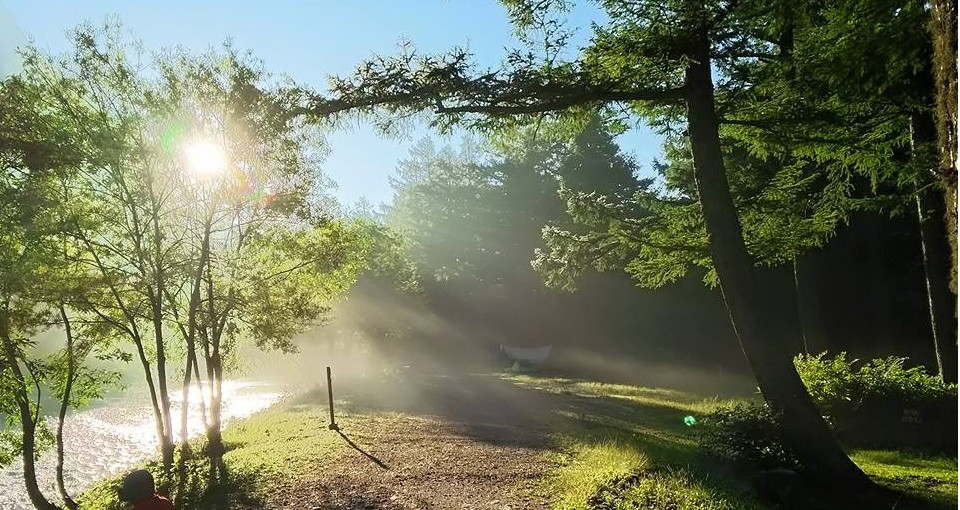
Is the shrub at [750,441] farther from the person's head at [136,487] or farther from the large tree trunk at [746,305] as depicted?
the person's head at [136,487]

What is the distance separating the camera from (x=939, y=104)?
296 cm

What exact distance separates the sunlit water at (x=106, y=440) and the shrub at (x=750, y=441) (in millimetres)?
15402

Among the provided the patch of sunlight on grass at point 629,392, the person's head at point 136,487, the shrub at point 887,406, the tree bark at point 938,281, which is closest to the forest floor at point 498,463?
the patch of sunlight on grass at point 629,392

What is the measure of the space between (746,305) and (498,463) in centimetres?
494

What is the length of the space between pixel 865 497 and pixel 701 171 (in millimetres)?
4045

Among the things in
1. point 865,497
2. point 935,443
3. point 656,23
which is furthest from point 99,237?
point 935,443

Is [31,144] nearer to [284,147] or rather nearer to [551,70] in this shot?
[284,147]

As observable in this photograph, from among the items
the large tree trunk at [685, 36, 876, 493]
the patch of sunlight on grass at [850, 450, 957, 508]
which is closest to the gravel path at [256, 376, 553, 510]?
the large tree trunk at [685, 36, 876, 493]

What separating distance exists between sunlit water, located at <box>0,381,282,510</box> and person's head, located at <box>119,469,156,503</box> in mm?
15275

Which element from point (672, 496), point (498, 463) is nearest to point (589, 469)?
point (498, 463)

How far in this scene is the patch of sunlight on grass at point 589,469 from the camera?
783 cm

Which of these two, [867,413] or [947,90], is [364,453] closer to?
[867,413]

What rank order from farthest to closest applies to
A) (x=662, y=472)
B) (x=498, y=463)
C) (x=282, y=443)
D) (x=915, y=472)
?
(x=282, y=443)
(x=498, y=463)
(x=662, y=472)
(x=915, y=472)

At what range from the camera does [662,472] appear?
8414 mm
